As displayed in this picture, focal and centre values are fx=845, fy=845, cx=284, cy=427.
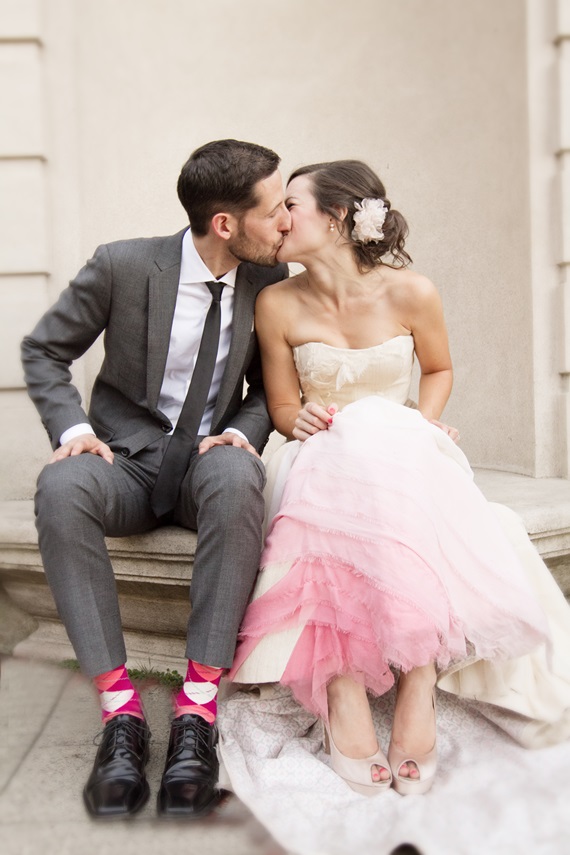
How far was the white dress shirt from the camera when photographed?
110 inches

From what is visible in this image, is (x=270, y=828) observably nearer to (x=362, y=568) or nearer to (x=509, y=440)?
(x=362, y=568)

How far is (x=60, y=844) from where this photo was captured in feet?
6.33

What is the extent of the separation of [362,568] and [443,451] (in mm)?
601

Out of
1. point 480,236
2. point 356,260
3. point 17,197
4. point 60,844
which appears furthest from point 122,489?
point 480,236

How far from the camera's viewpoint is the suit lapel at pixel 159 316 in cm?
273

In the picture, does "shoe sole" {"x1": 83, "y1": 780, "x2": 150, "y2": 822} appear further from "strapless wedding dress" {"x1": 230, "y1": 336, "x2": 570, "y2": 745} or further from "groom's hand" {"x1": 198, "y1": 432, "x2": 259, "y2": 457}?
"groom's hand" {"x1": 198, "y1": 432, "x2": 259, "y2": 457}

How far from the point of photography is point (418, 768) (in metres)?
2.13

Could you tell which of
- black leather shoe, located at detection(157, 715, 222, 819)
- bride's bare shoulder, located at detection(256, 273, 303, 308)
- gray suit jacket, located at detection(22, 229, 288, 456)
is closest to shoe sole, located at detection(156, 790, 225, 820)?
black leather shoe, located at detection(157, 715, 222, 819)

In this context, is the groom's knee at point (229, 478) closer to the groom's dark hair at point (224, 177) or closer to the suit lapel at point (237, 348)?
the suit lapel at point (237, 348)

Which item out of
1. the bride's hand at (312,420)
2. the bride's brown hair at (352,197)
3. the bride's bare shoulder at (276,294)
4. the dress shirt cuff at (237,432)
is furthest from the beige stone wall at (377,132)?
the bride's hand at (312,420)

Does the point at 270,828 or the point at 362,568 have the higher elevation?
the point at 362,568

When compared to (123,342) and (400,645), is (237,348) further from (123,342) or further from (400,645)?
(400,645)

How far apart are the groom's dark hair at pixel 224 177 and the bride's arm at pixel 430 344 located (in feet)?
2.24

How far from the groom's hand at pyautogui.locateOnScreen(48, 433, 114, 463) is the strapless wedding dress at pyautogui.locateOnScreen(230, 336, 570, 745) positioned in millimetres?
555
